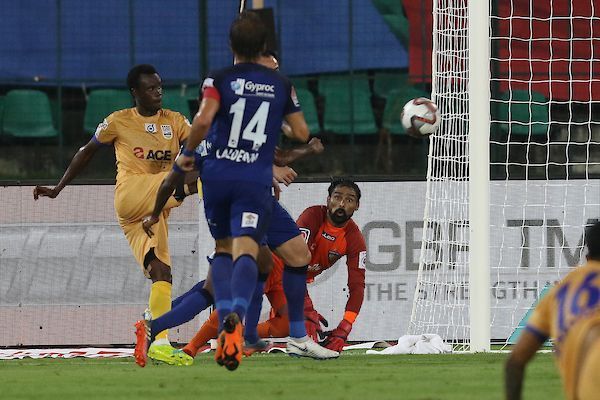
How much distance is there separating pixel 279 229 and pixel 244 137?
1230mm

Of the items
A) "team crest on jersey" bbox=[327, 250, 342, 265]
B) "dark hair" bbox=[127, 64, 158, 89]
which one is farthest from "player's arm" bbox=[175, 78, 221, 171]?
"team crest on jersey" bbox=[327, 250, 342, 265]

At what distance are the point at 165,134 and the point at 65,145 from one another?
672cm

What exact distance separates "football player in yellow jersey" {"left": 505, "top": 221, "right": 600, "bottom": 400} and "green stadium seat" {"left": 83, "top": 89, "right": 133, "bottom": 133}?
1200 centimetres

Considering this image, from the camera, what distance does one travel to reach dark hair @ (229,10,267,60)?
24.7 ft

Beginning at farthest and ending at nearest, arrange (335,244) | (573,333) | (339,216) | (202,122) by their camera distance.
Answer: (335,244) < (339,216) < (202,122) < (573,333)

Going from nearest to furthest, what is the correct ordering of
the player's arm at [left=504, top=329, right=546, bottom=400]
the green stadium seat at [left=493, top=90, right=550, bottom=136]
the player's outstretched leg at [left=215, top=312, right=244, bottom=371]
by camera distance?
the player's arm at [left=504, top=329, right=546, bottom=400], the player's outstretched leg at [left=215, top=312, right=244, bottom=371], the green stadium seat at [left=493, top=90, right=550, bottom=136]

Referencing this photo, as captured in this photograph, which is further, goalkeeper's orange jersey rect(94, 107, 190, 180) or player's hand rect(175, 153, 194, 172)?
goalkeeper's orange jersey rect(94, 107, 190, 180)

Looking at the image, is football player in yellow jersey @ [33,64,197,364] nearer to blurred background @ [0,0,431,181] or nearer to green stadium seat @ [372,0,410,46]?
blurred background @ [0,0,431,181]

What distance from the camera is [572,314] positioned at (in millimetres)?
4438

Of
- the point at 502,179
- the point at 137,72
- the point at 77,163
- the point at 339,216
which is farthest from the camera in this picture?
the point at 502,179

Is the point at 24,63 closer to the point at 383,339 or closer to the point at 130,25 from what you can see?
the point at 130,25

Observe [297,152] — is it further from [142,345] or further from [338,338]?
[338,338]

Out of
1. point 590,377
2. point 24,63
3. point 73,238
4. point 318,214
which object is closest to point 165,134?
point 318,214

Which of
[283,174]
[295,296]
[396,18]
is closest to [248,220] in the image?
[283,174]
